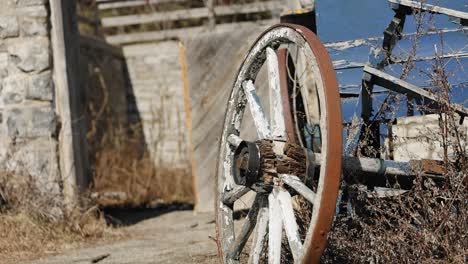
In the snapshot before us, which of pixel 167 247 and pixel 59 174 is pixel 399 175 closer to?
Result: pixel 167 247

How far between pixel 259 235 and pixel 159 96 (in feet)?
26.0

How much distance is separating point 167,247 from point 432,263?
2.33 metres

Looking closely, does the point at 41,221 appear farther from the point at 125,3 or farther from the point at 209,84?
the point at 125,3

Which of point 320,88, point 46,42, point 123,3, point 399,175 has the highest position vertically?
point 123,3

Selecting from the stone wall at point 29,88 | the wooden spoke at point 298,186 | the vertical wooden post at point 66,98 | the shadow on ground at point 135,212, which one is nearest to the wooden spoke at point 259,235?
the wooden spoke at point 298,186

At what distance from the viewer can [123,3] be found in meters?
11.8

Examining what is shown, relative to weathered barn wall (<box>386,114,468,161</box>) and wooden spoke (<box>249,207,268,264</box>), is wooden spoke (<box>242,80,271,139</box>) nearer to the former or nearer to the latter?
wooden spoke (<box>249,207,268,264</box>)

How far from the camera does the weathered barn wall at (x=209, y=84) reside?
7.27 meters

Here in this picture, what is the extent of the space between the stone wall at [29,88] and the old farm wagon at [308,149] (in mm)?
2358

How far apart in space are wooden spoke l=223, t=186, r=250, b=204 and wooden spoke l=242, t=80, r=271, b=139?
262mm

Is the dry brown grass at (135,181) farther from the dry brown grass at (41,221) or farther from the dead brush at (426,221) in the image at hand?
the dead brush at (426,221)

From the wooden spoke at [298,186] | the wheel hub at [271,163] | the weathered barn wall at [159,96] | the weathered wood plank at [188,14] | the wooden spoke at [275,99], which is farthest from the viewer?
the weathered wood plank at [188,14]

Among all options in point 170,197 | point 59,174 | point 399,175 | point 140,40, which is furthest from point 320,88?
point 140,40

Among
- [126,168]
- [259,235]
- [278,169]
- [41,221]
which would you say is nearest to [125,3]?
[126,168]
